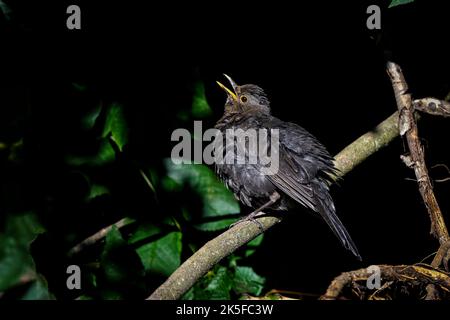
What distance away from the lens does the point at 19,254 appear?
327 cm

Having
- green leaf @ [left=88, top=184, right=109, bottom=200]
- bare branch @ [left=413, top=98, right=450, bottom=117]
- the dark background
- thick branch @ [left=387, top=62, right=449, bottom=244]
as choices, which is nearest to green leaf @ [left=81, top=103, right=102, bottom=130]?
the dark background

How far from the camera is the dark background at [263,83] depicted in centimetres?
364

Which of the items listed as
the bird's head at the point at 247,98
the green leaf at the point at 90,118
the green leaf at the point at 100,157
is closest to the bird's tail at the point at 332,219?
the bird's head at the point at 247,98

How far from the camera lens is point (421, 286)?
125 inches

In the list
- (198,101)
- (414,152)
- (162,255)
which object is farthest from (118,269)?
(414,152)

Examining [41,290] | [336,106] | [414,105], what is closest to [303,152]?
[414,105]

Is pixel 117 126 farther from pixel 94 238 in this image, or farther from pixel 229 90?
pixel 229 90

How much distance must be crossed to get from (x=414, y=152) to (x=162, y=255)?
6.21 feet

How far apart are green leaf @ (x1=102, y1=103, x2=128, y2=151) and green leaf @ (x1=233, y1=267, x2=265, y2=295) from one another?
1382 millimetres

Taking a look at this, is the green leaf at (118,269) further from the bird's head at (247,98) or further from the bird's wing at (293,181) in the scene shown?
the bird's head at (247,98)

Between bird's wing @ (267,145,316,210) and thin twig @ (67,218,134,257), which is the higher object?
bird's wing @ (267,145,316,210)

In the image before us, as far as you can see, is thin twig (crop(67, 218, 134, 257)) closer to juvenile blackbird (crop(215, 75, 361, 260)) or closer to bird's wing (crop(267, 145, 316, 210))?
juvenile blackbird (crop(215, 75, 361, 260))

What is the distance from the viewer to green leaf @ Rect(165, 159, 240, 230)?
3.81 meters
